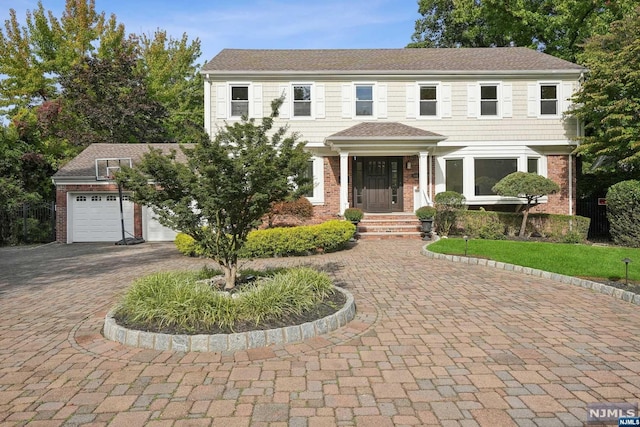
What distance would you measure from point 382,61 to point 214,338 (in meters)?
15.6

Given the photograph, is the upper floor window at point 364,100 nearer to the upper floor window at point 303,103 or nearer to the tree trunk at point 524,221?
the upper floor window at point 303,103

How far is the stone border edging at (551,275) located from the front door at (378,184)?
233 inches

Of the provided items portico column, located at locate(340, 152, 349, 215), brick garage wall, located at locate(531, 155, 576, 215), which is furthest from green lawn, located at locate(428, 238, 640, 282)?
brick garage wall, located at locate(531, 155, 576, 215)

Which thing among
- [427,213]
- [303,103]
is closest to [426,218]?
[427,213]

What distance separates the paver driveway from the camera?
118 inches

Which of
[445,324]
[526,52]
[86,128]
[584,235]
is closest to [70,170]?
[86,128]

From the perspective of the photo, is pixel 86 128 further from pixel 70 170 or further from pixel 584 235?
pixel 584 235

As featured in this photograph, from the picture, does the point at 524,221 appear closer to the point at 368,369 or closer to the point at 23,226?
the point at 368,369

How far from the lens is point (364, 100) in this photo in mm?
16219

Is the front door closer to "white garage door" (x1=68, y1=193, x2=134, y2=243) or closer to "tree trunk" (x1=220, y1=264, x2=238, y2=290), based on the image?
"white garage door" (x1=68, y1=193, x2=134, y2=243)

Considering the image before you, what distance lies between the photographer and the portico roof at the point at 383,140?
14.5 m

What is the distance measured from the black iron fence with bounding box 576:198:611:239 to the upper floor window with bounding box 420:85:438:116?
25.0 feet

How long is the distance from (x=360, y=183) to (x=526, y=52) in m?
9.82

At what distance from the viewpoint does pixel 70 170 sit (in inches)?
648
